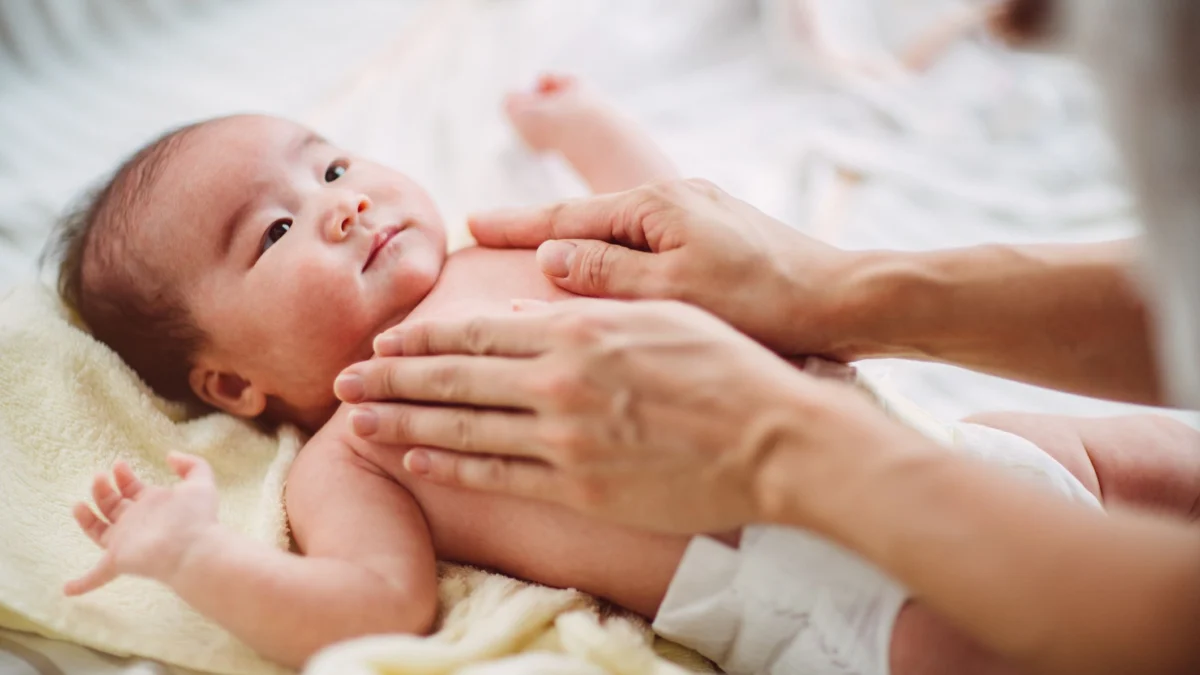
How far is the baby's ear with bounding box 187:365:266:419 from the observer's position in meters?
1.11

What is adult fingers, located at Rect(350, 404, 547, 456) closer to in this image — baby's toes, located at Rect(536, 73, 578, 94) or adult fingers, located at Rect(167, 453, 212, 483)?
adult fingers, located at Rect(167, 453, 212, 483)

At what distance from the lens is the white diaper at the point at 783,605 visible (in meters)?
0.82

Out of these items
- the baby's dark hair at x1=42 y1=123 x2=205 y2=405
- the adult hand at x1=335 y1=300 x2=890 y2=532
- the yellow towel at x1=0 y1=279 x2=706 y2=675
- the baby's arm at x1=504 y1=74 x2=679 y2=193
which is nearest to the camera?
the adult hand at x1=335 y1=300 x2=890 y2=532

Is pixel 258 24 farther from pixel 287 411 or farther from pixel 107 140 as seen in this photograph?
pixel 287 411

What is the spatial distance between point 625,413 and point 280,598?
353mm

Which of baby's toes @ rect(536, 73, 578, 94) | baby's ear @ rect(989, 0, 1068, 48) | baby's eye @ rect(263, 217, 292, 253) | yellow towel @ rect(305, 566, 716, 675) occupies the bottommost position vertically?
yellow towel @ rect(305, 566, 716, 675)

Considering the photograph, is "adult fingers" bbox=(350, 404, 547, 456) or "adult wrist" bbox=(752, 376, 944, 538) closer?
"adult wrist" bbox=(752, 376, 944, 538)

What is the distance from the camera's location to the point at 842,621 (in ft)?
2.72

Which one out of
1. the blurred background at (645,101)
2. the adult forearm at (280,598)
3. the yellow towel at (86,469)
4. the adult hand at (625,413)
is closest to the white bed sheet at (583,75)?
the blurred background at (645,101)

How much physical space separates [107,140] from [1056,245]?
1427 mm

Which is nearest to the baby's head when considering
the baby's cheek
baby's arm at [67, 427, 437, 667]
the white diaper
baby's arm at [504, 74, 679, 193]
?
the baby's cheek

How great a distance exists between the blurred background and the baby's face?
14.6 inches

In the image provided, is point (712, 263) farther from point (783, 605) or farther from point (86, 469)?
point (86, 469)

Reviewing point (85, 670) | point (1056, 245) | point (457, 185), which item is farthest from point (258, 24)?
point (1056, 245)
